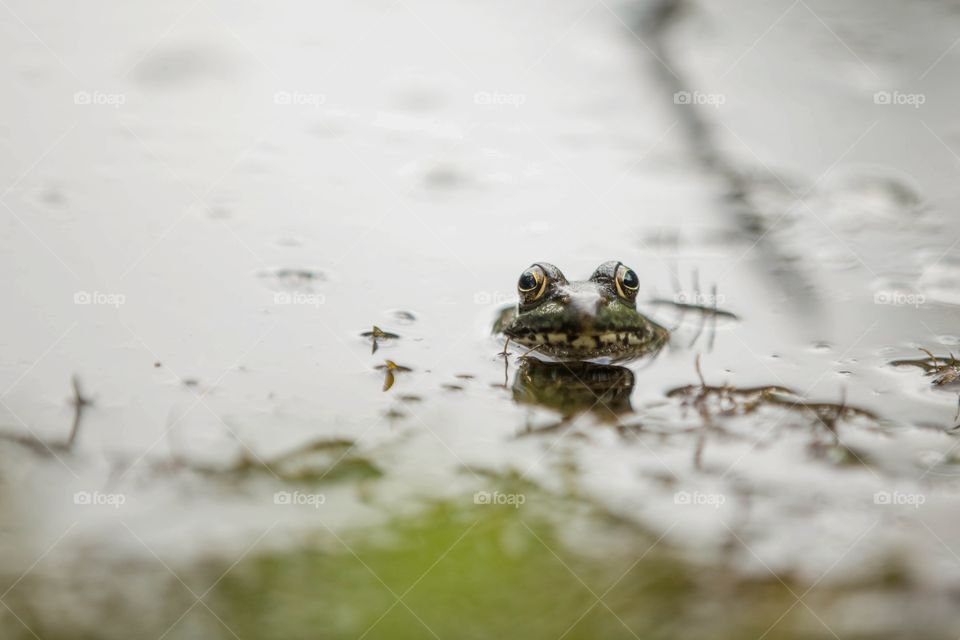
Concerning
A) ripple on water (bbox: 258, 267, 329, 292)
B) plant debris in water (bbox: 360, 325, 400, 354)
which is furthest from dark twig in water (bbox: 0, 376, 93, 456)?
ripple on water (bbox: 258, 267, 329, 292)

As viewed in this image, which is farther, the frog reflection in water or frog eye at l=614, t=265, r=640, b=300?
frog eye at l=614, t=265, r=640, b=300

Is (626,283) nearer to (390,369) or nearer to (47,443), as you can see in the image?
(390,369)

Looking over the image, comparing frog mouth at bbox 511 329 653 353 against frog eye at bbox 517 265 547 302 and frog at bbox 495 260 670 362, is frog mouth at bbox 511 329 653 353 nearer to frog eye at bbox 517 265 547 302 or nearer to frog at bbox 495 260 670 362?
frog at bbox 495 260 670 362

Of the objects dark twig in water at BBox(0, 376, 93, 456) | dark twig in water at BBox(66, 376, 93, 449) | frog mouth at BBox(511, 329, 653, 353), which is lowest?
dark twig in water at BBox(0, 376, 93, 456)

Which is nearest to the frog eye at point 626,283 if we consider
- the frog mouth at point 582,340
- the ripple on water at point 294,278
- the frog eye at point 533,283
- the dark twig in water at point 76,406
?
the frog mouth at point 582,340

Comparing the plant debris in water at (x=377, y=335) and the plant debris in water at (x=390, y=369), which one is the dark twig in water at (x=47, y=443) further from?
the plant debris in water at (x=377, y=335)

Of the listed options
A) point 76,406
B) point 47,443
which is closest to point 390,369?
point 76,406
